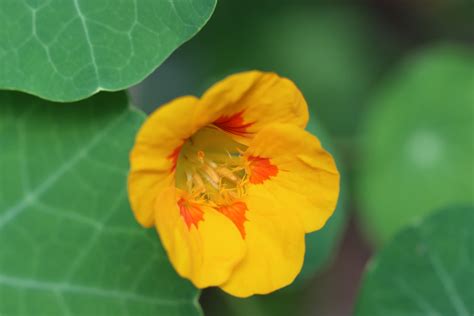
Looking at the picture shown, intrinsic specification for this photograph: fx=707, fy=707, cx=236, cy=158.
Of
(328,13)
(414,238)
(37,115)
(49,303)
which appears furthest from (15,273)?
(328,13)

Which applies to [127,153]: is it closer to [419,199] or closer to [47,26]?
[47,26]

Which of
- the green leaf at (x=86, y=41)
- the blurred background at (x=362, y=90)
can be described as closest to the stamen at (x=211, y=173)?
the green leaf at (x=86, y=41)

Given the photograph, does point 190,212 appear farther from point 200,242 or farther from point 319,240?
point 319,240

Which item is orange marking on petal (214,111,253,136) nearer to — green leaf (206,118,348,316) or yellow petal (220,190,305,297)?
yellow petal (220,190,305,297)

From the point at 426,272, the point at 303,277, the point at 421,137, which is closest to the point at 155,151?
the point at 426,272

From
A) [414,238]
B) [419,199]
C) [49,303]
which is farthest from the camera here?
[419,199]

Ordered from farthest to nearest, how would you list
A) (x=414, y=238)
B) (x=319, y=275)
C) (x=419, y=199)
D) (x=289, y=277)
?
(x=319, y=275), (x=419, y=199), (x=414, y=238), (x=289, y=277)

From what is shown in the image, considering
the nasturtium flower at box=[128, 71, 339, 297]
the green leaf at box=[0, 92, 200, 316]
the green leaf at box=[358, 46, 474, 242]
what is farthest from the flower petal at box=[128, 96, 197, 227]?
the green leaf at box=[358, 46, 474, 242]
